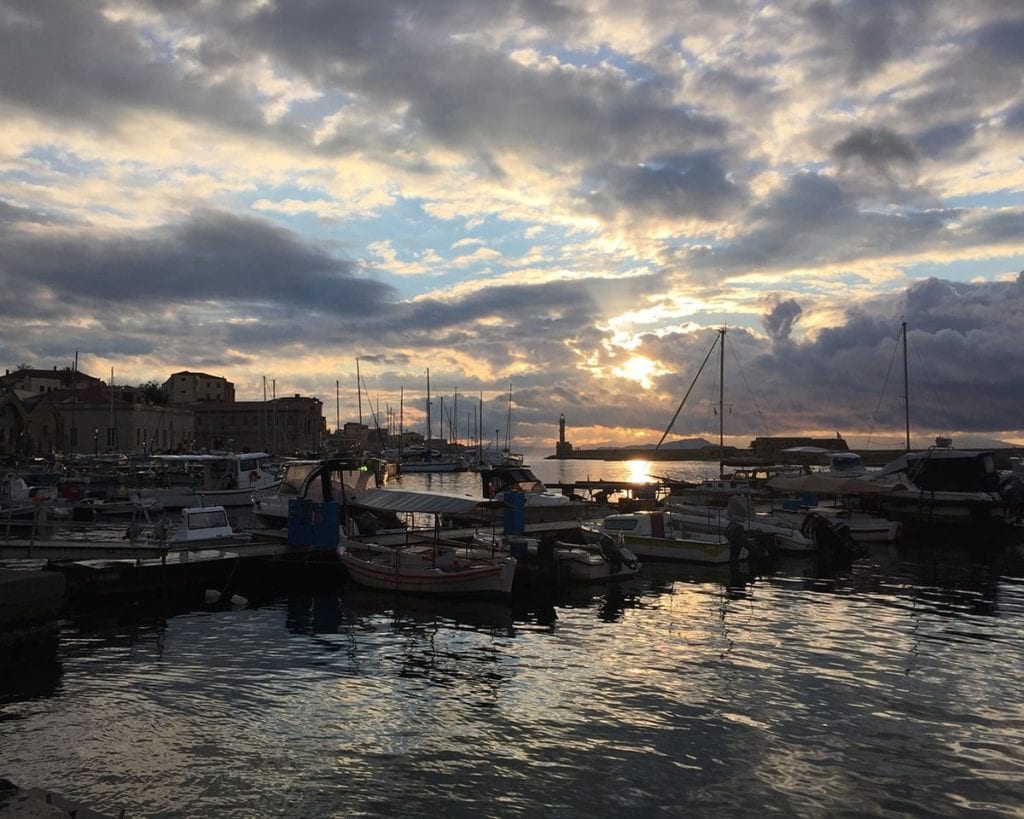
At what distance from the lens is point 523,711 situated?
623 inches

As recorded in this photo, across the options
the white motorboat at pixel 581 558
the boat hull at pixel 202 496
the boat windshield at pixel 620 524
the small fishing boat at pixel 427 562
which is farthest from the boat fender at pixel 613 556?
the boat hull at pixel 202 496

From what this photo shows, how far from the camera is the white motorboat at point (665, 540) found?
124 feet

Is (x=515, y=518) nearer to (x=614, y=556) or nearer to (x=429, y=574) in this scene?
(x=614, y=556)

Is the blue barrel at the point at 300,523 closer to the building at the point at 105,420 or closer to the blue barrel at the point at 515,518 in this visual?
the blue barrel at the point at 515,518

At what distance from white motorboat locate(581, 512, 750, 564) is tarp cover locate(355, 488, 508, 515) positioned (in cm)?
847

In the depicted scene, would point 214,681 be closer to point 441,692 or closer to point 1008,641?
point 441,692

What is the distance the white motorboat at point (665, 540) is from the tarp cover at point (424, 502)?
8.47 m

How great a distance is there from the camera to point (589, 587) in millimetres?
32375

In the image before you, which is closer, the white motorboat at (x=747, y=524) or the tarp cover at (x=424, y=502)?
the tarp cover at (x=424, y=502)

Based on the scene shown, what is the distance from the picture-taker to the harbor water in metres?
12.0

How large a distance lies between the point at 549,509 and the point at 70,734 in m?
32.1

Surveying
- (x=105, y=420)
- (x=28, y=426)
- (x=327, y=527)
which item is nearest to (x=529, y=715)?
(x=327, y=527)

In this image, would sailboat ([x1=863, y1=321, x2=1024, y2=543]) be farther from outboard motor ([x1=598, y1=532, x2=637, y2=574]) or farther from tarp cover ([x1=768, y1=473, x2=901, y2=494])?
outboard motor ([x1=598, y1=532, x2=637, y2=574])

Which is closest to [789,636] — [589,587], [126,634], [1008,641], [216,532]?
[1008,641]
